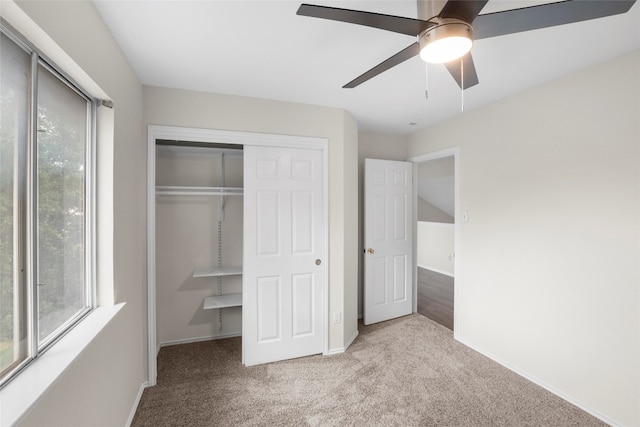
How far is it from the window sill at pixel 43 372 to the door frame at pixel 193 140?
3.03 ft

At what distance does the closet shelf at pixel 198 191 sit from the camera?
112 inches

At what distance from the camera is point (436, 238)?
6207 mm

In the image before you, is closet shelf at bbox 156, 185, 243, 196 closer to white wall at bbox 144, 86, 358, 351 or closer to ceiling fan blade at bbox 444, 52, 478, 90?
white wall at bbox 144, 86, 358, 351

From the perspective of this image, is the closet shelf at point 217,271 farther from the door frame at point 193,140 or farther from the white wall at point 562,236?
the white wall at point 562,236

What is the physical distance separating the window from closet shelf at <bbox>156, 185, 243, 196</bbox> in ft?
3.85

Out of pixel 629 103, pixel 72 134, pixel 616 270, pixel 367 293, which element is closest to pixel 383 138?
pixel 367 293

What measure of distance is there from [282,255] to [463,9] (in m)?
2.24

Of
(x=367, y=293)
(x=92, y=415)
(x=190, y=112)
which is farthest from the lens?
(x=367, y=293)

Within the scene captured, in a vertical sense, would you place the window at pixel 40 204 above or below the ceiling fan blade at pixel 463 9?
below

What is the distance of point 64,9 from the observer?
1186 millimetres

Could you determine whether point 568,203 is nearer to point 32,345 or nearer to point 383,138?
point 383,138

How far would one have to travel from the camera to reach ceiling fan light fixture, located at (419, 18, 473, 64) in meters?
1.20

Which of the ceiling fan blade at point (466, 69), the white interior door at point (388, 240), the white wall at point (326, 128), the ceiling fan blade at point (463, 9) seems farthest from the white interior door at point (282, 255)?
the ceiling fan blade at point (463, 9)

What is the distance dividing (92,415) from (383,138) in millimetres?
3765
